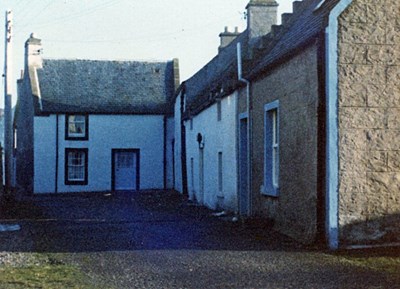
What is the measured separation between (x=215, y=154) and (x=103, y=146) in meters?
16.8

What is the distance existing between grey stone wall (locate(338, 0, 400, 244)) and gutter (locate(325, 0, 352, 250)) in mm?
98

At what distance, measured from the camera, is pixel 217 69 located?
95.1 ft

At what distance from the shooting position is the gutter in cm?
1145

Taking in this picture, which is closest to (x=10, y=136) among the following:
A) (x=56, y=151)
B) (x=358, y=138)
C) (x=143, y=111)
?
(x=56, y=151)

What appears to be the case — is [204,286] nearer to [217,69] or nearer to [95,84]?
[217,69]

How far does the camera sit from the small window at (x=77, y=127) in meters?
38.2

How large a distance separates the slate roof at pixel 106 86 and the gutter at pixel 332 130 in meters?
28.0

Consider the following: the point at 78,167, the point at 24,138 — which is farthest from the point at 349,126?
the point at 24,138

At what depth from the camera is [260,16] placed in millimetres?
21031

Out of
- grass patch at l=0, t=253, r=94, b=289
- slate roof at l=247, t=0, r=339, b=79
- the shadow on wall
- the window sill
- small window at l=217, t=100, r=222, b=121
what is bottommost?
grass patch at l=0, t=253, r=94, b=289

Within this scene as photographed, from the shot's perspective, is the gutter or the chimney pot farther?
the chimney pot

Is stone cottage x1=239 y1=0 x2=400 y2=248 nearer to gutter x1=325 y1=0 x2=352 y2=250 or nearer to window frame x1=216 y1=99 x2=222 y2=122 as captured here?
gutter x1=325 y1=0 x2=352 y2=250

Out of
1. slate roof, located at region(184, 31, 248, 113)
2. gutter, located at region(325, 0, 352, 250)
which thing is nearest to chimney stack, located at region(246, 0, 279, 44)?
slate roof, located at region(184, 31, 248, 113)

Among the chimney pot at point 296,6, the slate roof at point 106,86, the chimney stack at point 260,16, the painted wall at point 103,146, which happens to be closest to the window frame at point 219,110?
the chimney stack at point 260,16
